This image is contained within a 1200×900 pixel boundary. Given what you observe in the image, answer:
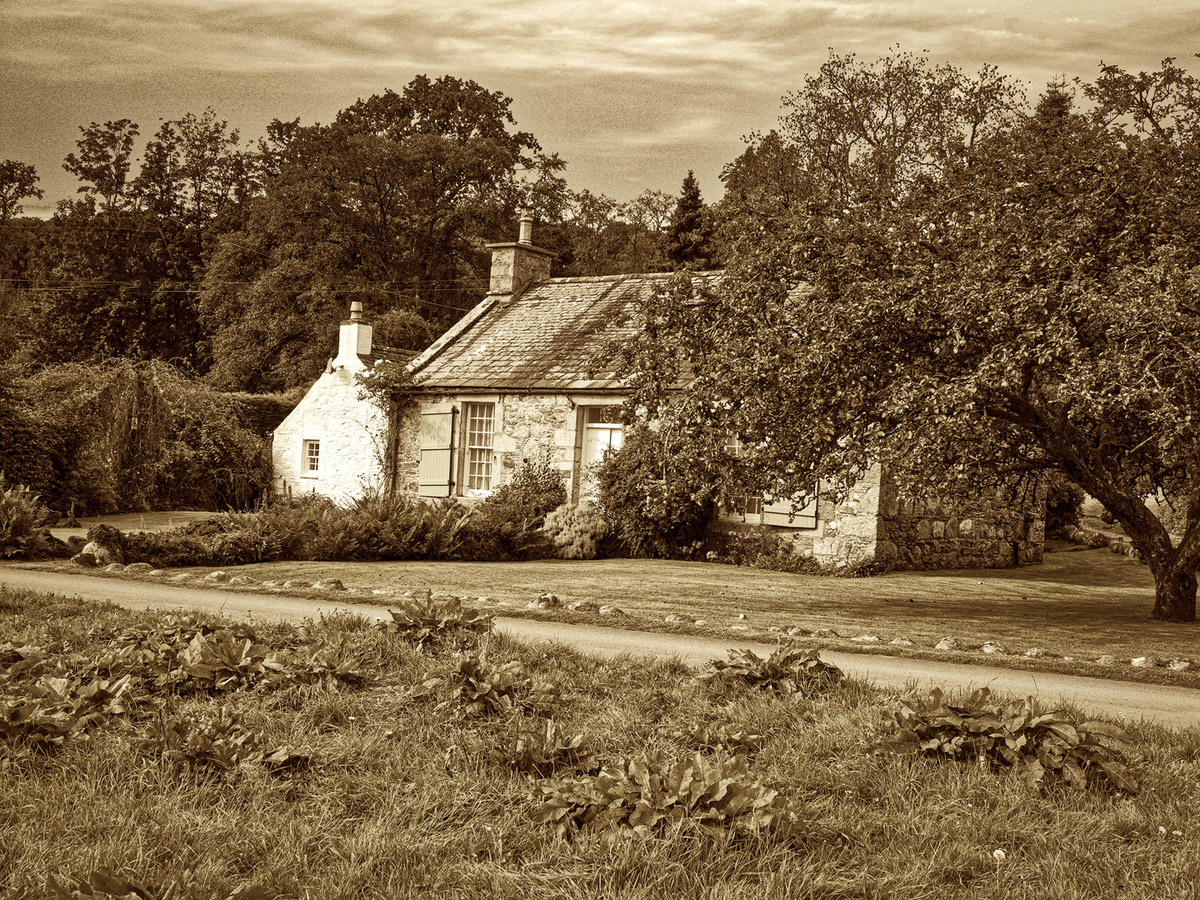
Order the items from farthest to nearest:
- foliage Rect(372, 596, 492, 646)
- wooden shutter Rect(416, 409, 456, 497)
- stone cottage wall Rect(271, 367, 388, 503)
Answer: stone cottage wall Rect(271, 367, 388, 503)
wooden shutter Rect(416, 409, 456, 497)
foliage Rect(372, 596, 492, 646)

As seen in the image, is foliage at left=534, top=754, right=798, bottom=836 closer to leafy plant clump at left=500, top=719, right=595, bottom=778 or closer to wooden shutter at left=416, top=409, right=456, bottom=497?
leafy plant clump at left=500, top=719, right=595, bottom=778

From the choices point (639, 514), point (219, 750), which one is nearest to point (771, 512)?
point (639, 514)

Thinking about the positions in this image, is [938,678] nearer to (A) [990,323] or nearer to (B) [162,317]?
(A) [990,323]

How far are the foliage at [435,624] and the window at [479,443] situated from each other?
14363mm

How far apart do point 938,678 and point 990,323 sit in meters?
4.00

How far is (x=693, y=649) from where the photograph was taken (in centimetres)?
877

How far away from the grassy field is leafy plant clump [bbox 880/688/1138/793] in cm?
9

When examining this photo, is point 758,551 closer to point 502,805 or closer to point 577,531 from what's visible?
point 577,531

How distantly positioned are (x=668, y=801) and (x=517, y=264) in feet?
74.7

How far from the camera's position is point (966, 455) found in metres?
11.1

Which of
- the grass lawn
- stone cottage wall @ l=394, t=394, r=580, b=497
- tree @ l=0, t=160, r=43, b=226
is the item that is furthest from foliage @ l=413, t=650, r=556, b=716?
tree @ l=0, t=160, r=43, b=226

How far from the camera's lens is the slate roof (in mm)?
21469

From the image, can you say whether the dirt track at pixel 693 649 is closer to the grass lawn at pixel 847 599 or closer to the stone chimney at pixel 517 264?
the grass lawn at pixel 847 599

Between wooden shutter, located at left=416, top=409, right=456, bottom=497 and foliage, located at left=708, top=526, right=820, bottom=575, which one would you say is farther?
wooden shutter, located at left=416, top=409, right=456, bottom=497
